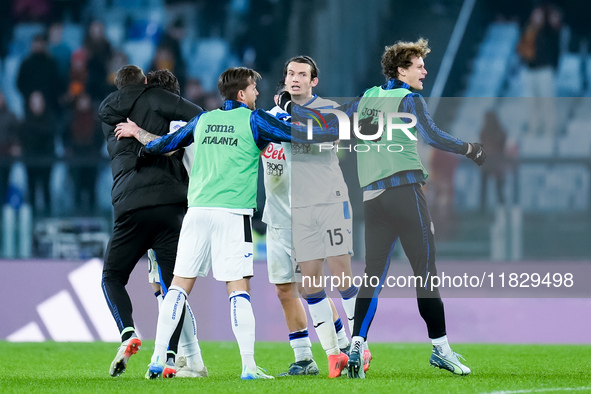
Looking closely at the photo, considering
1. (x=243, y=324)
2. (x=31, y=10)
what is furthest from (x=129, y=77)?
(x=31, y=10)

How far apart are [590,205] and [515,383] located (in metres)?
6.64

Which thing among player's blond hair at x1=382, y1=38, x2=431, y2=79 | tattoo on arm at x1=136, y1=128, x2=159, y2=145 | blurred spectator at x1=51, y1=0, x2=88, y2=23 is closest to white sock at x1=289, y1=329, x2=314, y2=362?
tattoo on arm at x1=136, y1=128, x2=159, y2=145

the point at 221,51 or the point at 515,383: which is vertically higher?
the point at 221,51

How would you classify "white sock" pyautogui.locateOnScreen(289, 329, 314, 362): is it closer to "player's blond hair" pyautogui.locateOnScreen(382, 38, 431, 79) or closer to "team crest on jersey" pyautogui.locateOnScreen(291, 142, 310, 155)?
"team crest on jersey" pyautogui.locateOnScreen(291, 142, 310, 155)

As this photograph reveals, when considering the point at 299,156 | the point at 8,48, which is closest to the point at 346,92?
the point at 8,48

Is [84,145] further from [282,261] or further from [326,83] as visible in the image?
[282,261]

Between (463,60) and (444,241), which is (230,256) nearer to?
(444,241)

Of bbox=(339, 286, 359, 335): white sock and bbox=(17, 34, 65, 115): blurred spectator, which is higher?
bbox=(17, 34, 65, 115): blurred spectator

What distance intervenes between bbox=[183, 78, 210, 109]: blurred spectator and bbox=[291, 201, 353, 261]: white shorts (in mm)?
8206

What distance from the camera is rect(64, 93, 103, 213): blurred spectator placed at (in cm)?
1198

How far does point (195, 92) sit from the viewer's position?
13562 mm

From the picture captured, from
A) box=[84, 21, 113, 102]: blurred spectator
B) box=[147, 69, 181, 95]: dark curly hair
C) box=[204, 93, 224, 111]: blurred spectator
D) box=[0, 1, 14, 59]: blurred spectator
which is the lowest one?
box=[147, 69, 181, 95]: dark curly hair

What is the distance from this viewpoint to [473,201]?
34.3 feet

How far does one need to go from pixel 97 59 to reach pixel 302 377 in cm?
Result: 945
